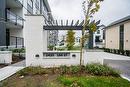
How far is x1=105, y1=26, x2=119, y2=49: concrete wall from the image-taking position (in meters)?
34.8

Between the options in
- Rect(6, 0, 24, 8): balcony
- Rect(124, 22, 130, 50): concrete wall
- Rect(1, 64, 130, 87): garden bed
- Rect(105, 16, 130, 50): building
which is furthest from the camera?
Rect(105, 16, 130, 50): building

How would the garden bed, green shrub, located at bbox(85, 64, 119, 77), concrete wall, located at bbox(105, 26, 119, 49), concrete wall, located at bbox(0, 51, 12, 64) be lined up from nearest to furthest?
the garden bed, green shrub, located at bbox(85, 64, 119, 77), concrete wall, located at bbox(0, 51, 12, 64), concrete wall, located at bbox(105, 26, 119, 49)

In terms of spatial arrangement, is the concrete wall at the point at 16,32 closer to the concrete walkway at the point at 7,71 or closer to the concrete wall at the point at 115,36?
the concrete wall at the point at 115,36

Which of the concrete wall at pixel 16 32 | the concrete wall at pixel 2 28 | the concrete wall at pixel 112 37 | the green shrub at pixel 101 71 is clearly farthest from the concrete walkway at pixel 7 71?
the concrete wall at pixel 112 37

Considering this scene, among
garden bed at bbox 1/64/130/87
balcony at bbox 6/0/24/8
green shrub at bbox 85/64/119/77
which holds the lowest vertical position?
garden bed at bbox 1/64/130/87

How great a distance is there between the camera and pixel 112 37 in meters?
37.6

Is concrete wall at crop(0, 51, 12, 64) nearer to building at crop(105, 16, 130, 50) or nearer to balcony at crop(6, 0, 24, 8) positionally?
balcony at crop(6, 0, 24, 8)

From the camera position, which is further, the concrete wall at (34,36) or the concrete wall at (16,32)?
the concrete wall at (16,32)

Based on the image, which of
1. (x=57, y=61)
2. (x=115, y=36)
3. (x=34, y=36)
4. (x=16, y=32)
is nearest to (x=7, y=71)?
(x=34, y=36)

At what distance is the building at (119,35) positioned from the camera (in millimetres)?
29416

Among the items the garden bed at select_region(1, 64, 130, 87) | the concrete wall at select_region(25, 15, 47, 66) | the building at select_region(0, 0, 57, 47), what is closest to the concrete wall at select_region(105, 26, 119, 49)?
the building at select_region(0, 0, 57, 47)

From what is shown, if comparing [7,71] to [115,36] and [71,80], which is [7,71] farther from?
[115,36]

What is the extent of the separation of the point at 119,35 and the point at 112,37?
435 cm

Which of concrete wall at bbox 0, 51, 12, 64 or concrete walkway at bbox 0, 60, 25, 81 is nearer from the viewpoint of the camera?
concrete walkway at bbox 0, 60, 25, 81
